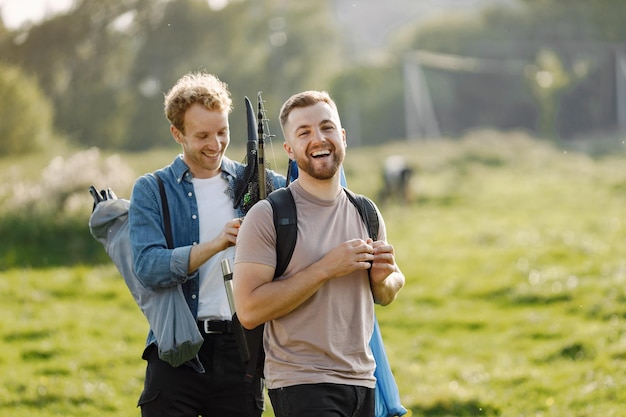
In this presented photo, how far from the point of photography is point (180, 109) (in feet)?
14.1

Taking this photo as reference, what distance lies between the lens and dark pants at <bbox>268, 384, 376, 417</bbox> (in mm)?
3457

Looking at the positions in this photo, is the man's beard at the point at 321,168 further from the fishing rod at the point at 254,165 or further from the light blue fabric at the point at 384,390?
the light blue fabric at the point at 384,390

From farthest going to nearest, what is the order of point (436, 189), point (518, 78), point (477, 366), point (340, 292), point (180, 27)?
1. point (518, 78)
2. point (180, 27)
3. point (436, 189)
4. point (477, 366)
5. point (340, 292)

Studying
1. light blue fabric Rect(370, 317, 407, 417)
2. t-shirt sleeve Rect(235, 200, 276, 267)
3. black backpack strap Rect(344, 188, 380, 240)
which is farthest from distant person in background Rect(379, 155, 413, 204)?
t-shirt sleeve Rect(235, 200, 276, 267)

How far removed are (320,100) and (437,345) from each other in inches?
320

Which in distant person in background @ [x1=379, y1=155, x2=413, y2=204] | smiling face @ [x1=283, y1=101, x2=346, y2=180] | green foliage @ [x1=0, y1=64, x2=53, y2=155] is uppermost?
green foliage @ [x1=0, y1=64, x2=53, y2=155]

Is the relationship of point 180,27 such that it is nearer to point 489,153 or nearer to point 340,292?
point 489,153

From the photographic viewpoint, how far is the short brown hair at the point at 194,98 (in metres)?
4.27

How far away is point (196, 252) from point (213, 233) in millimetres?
283

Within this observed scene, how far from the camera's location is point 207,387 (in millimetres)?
4309

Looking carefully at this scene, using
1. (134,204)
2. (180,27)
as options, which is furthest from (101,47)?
(134,204)

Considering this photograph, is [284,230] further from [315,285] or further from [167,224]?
[167,224]

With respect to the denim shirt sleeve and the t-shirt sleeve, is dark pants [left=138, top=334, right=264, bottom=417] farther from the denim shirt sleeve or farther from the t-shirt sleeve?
the t-shirt sleeve

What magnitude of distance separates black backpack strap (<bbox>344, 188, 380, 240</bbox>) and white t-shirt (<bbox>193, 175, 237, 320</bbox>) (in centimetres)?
85
